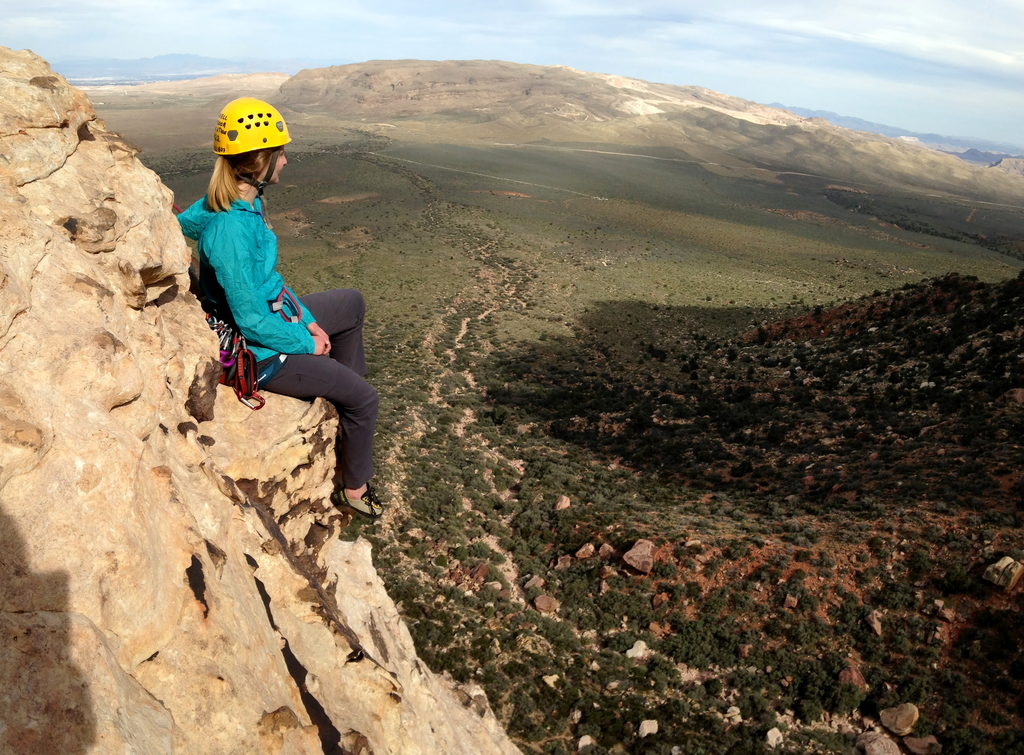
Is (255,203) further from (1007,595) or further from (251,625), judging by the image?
(1007,595)

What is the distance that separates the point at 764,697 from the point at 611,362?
840 inches

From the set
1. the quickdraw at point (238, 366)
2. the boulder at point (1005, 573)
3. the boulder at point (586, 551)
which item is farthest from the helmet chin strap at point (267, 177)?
the boulder at point (1005, 573)

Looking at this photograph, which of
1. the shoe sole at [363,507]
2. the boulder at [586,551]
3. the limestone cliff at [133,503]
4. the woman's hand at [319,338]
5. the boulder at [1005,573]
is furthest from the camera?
the boulder at [586,551]

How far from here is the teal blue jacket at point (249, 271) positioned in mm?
5148

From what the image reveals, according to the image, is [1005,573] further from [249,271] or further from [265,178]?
[265,178]

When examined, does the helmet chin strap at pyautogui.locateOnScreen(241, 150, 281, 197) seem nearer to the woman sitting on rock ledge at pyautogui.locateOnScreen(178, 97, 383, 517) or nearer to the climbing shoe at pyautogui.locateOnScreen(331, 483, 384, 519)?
the woman sitting on rock ledge at pyautogui.locateOnScreen(178, 97, 383, 517)

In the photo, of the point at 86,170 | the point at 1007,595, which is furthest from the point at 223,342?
the point at 1007,595

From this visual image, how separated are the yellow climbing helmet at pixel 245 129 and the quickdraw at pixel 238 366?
168 centimetres

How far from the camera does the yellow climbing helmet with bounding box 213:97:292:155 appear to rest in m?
5.16

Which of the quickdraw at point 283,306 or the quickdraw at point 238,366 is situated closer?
the quickdraw at point 283,306

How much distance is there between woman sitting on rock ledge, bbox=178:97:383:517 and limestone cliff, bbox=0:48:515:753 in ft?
1.07

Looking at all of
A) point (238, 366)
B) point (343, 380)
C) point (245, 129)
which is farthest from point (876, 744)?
point (245, 129)

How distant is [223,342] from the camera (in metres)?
5.79

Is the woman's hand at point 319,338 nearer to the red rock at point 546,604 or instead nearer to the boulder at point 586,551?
the red rock at point 546,604
